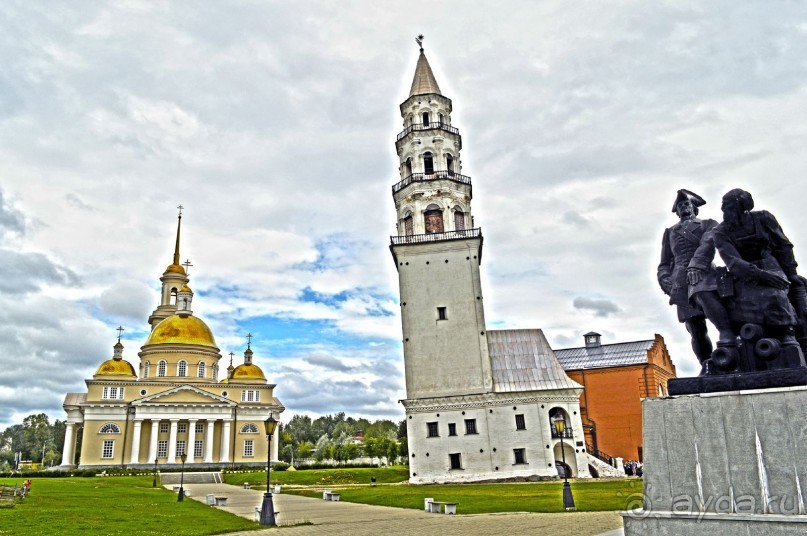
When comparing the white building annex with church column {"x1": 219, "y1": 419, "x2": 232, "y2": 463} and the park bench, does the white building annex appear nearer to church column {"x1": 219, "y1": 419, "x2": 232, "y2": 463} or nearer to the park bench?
the park bench

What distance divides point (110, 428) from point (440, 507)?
190ft

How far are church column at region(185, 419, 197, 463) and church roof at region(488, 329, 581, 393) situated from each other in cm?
4019

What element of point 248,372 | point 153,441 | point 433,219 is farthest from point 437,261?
point 153,441

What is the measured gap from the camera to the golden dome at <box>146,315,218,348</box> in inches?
2860

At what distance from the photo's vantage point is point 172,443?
66.5 metres

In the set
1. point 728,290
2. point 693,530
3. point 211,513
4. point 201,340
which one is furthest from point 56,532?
point 201,340

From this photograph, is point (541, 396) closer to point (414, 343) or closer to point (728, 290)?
point (414, 343)

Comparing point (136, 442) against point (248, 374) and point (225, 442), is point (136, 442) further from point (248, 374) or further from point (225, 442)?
point (248, 374)

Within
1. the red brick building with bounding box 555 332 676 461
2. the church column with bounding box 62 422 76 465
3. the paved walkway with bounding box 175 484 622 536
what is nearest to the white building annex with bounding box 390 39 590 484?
the red brick building with bounding box 555 332 676 461

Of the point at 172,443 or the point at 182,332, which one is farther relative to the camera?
the point at 182,332

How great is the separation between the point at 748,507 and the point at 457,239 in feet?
120

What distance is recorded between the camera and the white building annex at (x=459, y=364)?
38.8 meters

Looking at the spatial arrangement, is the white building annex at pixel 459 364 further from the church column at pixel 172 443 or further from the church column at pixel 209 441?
the church column at pixel 172 443

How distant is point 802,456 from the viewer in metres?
6.54
